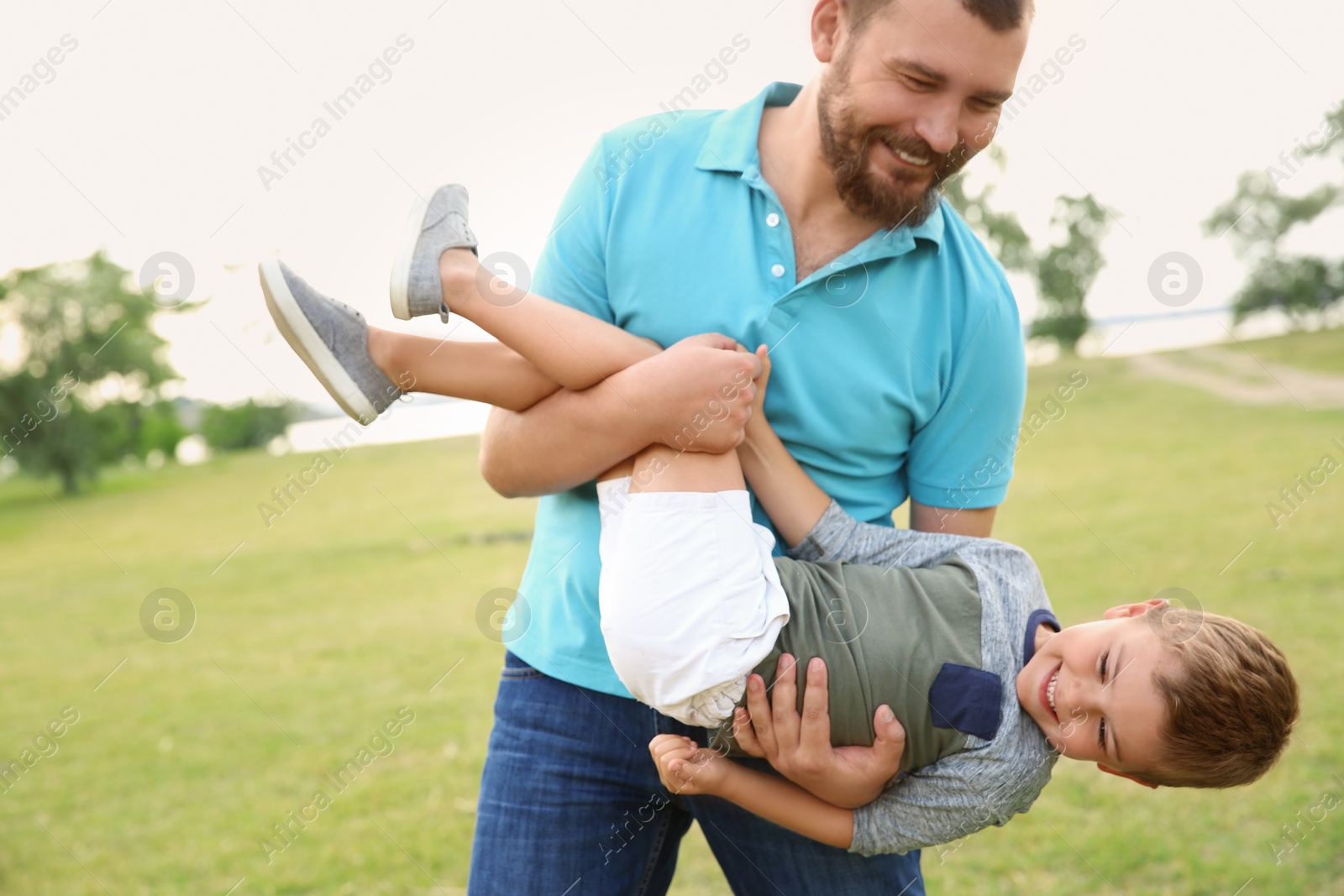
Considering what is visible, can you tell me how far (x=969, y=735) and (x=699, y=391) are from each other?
0.77 metres

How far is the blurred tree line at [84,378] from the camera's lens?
1284cm

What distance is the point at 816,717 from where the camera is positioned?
1.70 meters

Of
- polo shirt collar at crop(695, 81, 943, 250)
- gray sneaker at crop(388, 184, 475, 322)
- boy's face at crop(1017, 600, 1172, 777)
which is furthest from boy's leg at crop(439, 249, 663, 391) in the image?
boy's face at crop(1017, 600, 1172, 777)

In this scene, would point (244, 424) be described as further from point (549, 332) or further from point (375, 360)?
point (549, 332)

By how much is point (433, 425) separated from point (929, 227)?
478 inches

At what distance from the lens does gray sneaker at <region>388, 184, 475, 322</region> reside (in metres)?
1.76

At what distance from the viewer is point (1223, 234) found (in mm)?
15781

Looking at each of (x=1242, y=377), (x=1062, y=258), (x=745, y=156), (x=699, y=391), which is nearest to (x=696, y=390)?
(x=699, y=391)

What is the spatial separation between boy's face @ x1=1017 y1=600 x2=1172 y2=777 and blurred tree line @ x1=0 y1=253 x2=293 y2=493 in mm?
13294

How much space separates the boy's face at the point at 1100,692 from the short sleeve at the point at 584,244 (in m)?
1.05

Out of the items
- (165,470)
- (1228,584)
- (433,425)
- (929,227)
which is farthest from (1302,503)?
(165,470)

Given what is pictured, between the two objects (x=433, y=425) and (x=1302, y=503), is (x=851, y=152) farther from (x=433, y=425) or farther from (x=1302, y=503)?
(x=433, y=425)

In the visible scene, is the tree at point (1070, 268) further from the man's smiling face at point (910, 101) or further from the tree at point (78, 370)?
the man's smiling face at point (910, 101)

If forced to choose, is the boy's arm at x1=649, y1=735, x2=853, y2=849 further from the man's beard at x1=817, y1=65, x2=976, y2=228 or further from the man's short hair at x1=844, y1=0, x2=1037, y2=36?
the man's short hair at x1=844, y1=0, x2=1037, y2=36
